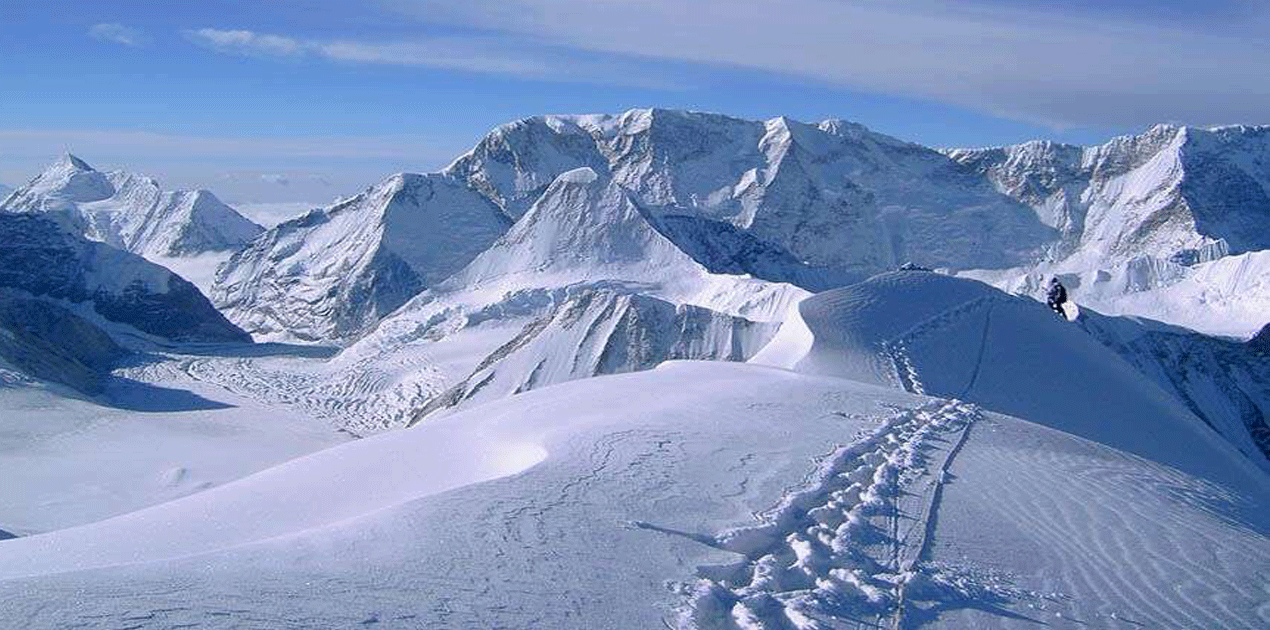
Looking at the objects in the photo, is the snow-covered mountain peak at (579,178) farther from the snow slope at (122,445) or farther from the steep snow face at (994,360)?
the steep snow face at (994,360)

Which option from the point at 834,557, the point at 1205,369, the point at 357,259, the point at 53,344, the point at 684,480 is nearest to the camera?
the point at 834,557

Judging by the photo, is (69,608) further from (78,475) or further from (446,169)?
(446,169)

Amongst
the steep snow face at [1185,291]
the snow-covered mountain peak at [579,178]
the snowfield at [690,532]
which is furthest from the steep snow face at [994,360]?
the steep snow face at [1185,291]

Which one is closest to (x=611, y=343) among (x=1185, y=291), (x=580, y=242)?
(x=580, y=242)

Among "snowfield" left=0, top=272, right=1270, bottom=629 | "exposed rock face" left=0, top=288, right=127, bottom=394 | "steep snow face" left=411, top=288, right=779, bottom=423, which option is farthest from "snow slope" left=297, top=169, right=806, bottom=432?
"snowfield" left=0, top=272, right=1270, bottom=629

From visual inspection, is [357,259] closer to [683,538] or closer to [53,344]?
[53,344]

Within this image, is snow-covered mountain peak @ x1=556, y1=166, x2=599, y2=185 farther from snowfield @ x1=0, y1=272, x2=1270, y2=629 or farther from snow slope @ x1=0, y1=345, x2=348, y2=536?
snowfield @ x1=0, y1=272, x2=1270, y2=629
